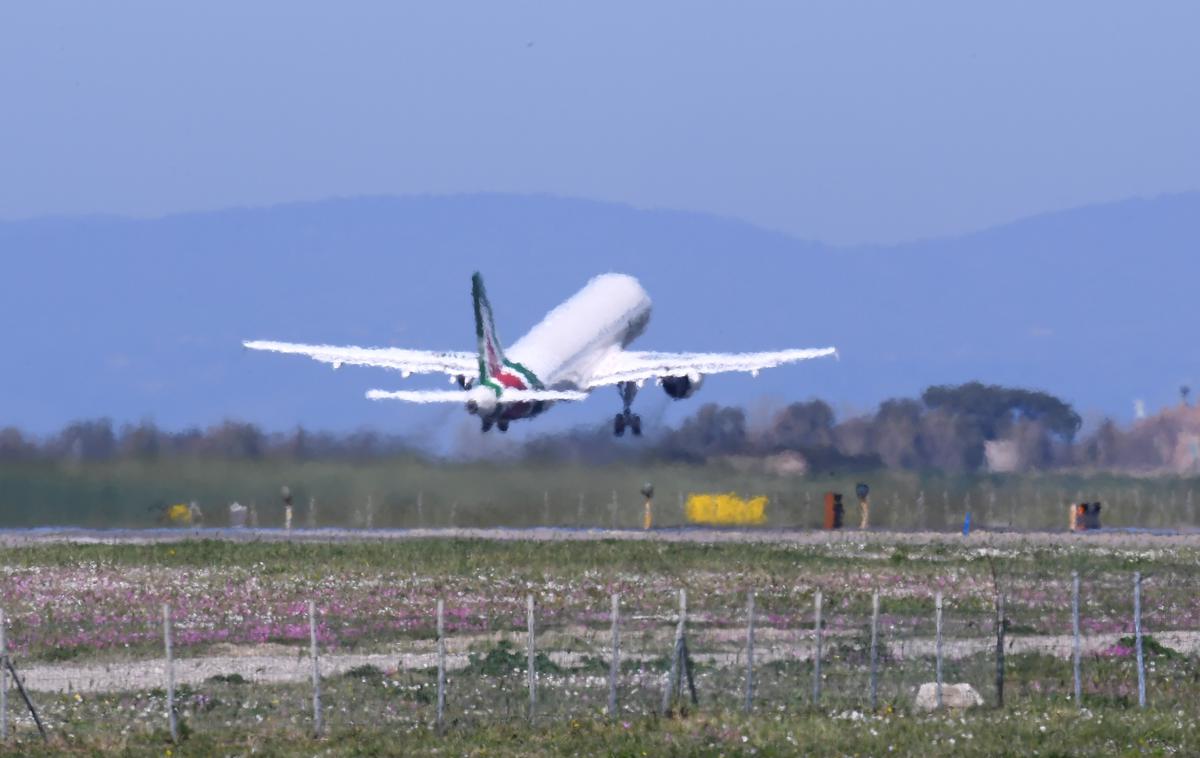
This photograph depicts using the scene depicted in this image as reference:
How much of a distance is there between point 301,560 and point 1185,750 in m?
38.7

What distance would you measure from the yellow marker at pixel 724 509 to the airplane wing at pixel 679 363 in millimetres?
9941

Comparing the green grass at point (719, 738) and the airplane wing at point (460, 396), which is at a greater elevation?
the airplane wing at point (460, 396)

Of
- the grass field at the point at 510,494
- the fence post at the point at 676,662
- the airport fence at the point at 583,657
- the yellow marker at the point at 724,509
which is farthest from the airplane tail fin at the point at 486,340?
the fence post at the point at 676,662

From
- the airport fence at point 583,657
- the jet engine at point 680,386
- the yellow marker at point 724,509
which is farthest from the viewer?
the jet engine at point 680,386

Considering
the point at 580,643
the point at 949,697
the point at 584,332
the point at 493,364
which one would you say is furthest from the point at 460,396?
the point at 949,697

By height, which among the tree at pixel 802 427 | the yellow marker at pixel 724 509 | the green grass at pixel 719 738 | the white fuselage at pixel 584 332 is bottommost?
the green grass at pixel 719 738

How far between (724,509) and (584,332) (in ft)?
38.1

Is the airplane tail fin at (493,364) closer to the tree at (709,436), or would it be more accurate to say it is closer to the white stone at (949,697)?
the tree at (709,436)

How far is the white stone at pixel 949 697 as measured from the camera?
33.6 metres

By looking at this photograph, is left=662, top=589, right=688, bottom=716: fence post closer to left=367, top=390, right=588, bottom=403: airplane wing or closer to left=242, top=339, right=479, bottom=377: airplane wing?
left=367, top=390, right=588, bottom=403: airplane wing

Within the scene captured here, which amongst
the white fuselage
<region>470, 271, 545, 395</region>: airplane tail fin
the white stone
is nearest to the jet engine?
the white fuselage

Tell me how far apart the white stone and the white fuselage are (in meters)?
55.5

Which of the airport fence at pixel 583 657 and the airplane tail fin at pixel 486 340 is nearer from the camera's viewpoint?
the airport fence at pixel 583 657

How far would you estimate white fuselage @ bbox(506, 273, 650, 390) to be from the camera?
91188mm
